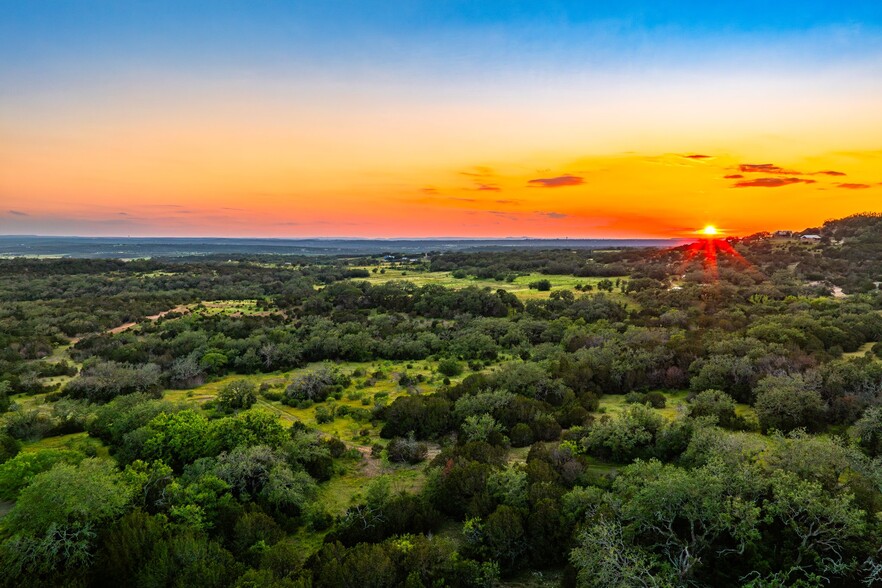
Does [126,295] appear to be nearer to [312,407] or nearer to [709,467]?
[312,407]

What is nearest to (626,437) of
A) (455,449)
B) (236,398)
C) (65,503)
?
(455,449)

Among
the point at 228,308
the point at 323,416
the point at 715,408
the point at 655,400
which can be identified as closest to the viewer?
the point at 715,408

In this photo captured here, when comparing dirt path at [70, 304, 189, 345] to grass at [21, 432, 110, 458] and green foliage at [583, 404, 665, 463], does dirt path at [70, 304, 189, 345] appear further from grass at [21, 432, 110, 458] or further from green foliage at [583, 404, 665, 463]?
green foliage at [583, 404, 665, 463]

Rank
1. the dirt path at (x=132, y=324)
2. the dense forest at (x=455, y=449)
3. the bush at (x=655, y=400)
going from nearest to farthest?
the dense forest at (x=455, y=449)
the bush at (x=655, y=400)
the dirt path at (x=132, y=324)

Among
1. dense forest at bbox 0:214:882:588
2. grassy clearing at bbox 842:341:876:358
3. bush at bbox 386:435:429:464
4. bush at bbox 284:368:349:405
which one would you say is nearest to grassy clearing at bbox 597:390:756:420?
dense forest at bbox 0:214:882:588

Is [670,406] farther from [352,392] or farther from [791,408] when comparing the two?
[352,392]

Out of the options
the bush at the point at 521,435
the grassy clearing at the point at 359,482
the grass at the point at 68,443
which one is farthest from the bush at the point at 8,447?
the bush at the point at 521,435

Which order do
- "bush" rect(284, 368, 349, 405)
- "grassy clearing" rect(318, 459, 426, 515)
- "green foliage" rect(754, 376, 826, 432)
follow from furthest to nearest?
Result: "bush" rect(284, 368, 349, 405) → "green foliage" rect(754, 376, 826, 432) → "grassy clearing" rect(318, 459, 426, 515)

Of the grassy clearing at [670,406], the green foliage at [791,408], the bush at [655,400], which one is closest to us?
the green foliage at [791,408]

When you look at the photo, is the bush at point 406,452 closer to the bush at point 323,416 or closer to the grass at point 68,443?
the bush at point 323,416
